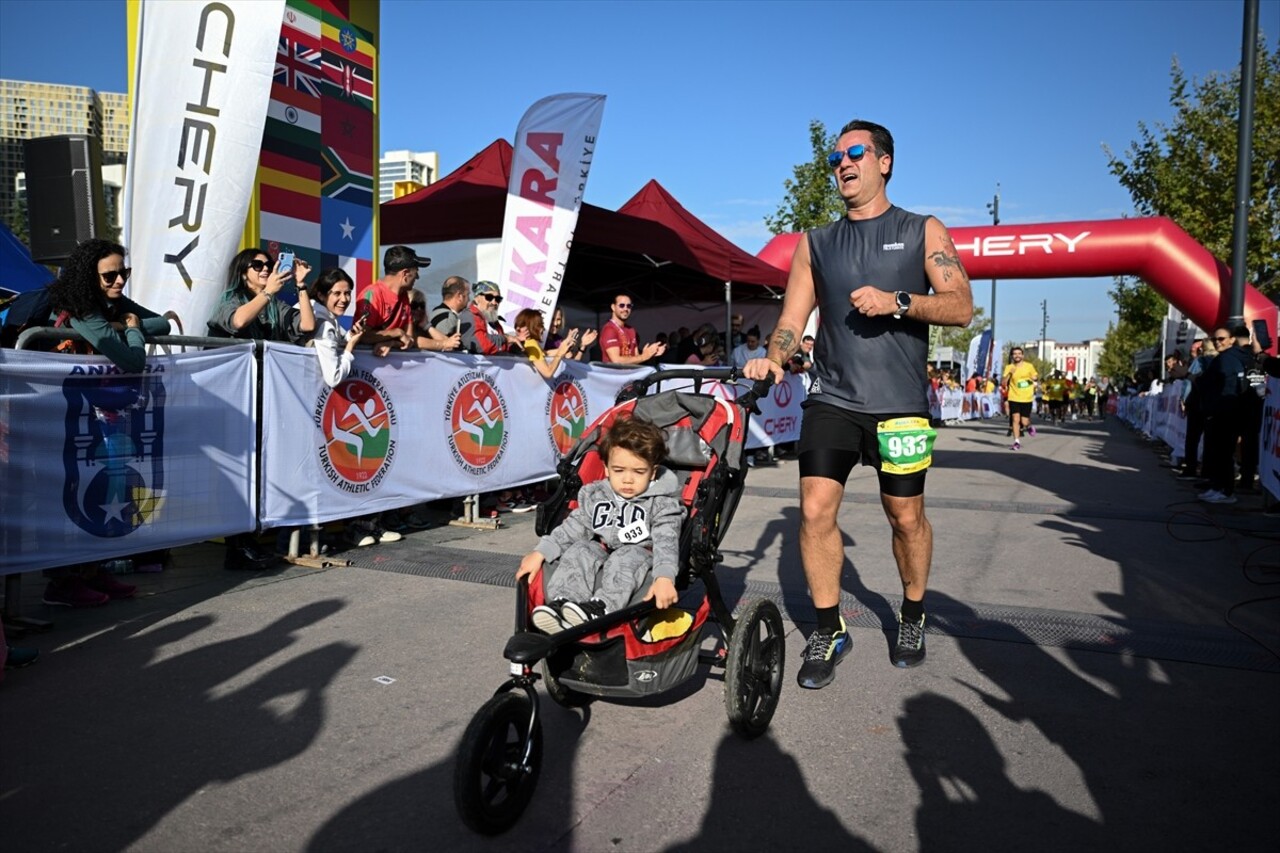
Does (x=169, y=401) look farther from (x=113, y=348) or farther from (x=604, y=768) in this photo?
(x=604, y=768)

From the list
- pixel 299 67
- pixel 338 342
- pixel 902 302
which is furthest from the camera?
pixel 299 67

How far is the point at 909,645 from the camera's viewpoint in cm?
398

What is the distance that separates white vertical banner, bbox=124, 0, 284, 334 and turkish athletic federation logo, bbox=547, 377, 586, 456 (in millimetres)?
3330

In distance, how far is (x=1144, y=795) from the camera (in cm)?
273

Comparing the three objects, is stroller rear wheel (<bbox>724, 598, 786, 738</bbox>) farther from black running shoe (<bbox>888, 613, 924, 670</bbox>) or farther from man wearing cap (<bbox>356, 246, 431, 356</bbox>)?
man wearing cap (<bbox>356, 246, 431, 356</bbox>)

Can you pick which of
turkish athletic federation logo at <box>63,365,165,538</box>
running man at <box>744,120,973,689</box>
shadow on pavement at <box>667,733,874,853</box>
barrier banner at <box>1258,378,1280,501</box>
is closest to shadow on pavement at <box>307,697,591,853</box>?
shadow on pavement at <box>667,733,874,853</box>

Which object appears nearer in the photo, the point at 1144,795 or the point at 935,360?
the point at 1144,795

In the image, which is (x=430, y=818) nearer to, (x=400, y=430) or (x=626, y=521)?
(x=626, y=521)

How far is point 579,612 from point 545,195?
316 inches

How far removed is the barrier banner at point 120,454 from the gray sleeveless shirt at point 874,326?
11.9 ft

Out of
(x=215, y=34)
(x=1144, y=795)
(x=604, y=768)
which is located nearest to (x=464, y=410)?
(x=215, y=34)

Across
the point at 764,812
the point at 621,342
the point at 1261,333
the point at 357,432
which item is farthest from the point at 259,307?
the point at 1261,333

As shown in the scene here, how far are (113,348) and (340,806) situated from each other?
3153mm

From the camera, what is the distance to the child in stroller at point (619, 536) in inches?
119
